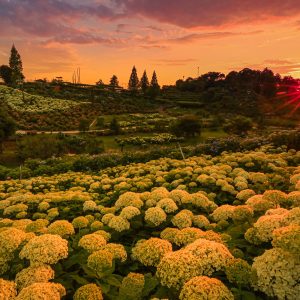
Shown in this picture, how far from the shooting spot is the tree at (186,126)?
5019cm

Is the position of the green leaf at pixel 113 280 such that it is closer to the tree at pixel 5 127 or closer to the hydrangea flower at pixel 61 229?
the hydrangea flower at pixel 61 229

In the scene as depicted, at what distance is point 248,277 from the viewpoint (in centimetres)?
392

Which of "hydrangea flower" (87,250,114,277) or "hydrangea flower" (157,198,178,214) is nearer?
"hydrangea flower" (87,250,114,277)

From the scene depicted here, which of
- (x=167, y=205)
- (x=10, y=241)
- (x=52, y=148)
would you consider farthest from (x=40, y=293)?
(x=52, y=148)

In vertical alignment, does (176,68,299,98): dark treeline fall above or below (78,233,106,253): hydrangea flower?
above

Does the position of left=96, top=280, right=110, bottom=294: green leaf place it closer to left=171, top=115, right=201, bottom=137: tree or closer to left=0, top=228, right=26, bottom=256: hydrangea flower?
left=0, top=228, right=26, bottom=256: hydrangea flower

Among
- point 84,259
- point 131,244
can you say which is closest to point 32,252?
point 84,259

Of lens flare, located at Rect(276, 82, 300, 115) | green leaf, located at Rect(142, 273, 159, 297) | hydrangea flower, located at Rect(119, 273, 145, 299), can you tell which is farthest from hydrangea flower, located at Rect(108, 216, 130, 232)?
lens flare, located at Rect(276, 82, 300, 115)

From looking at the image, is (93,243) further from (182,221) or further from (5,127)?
(5,127)

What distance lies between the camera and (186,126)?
165ft

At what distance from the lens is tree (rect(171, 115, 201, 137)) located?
50.2 metres

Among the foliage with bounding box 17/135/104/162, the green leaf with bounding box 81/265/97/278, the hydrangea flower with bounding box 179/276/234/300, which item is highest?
the hydrangea flower with bounding box 179/276/234/300

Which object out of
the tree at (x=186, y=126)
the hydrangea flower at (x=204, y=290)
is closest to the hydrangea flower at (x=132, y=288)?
the hydrangea flower at (x=204, y=290)

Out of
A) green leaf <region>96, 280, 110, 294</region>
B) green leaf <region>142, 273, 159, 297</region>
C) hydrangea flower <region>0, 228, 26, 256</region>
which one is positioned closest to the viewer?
green leaf <region>142, 273, 159, 297</region>
